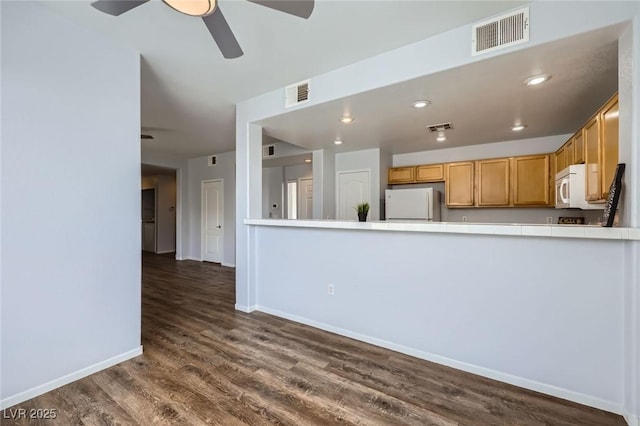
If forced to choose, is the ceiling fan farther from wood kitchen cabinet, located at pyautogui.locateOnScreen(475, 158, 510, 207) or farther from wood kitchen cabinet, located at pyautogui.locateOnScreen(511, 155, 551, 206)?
wood kitchen cabinet, located at pyautogui.locateOnScreen(511, 155, 551, 206)

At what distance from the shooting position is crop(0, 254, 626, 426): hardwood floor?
5.64ft

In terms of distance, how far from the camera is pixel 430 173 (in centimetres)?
490

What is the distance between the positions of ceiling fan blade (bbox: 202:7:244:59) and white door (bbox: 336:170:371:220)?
3.51m

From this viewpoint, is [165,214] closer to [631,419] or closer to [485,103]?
[485,103]

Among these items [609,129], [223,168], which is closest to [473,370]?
[609,129]

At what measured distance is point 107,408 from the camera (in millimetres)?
1789

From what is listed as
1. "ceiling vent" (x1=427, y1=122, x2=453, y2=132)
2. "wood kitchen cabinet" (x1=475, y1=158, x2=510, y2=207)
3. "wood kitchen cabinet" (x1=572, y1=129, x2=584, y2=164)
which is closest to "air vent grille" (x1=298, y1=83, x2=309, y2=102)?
"ceiling vent" (x1=427, y1=122, x2=453, y2=132)

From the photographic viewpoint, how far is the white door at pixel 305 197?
7.31 m

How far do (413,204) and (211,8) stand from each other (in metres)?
3.82

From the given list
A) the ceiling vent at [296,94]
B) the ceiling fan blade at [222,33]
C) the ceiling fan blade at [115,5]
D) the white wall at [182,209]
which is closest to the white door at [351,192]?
the ceiling vent at [296,94]

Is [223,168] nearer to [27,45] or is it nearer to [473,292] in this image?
[27,45]

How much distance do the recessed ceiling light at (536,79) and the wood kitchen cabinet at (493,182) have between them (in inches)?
84.3

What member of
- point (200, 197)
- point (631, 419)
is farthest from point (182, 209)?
point (631, 419)

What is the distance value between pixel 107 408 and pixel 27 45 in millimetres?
2351
